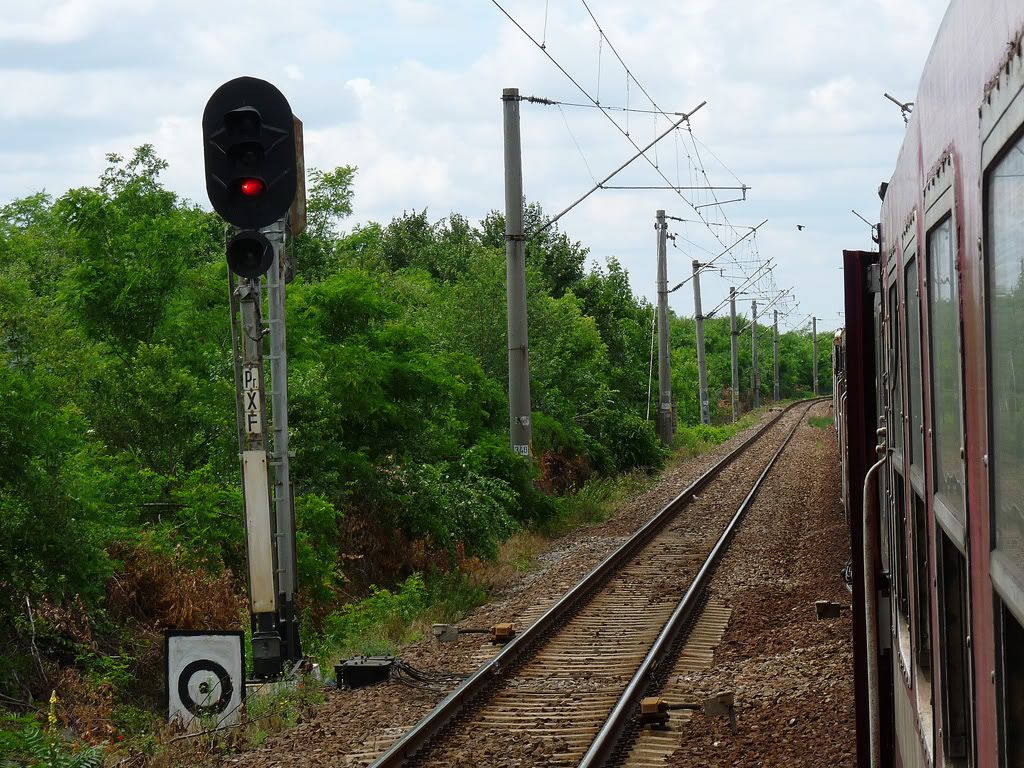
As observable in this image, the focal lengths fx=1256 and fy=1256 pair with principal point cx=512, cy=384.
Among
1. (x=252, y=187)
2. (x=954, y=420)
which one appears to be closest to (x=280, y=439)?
(x=252, y=187)

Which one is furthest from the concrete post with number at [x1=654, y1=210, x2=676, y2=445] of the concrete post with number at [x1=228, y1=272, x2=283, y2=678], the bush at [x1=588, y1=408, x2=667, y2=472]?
the concrete post with number at [x1=228, y1=272, x2=283, y2=678]

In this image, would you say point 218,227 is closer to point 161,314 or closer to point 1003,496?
point 161,314

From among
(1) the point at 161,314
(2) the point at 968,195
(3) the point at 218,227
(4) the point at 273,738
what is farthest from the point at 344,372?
(3) the point at 218,227

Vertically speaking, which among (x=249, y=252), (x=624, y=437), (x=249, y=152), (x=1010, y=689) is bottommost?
(x=624, y=437)

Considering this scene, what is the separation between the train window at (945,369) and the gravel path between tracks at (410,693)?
6.52m

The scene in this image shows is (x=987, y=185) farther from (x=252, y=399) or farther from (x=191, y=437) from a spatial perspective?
(x=191, y=437)

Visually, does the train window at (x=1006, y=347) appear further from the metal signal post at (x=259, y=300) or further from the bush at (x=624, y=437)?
the bush at (x=624, y=437)

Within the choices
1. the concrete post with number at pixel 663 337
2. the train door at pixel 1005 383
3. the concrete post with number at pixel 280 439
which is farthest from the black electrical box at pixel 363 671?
the concrete post with number at pixel 663 337

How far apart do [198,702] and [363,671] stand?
2176 mm

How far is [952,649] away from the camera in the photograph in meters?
2.89

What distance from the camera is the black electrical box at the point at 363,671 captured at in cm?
1133

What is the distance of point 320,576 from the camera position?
1419 cm

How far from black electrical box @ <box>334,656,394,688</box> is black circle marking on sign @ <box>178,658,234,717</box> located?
82.2 inches

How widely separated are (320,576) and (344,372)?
3546mm
